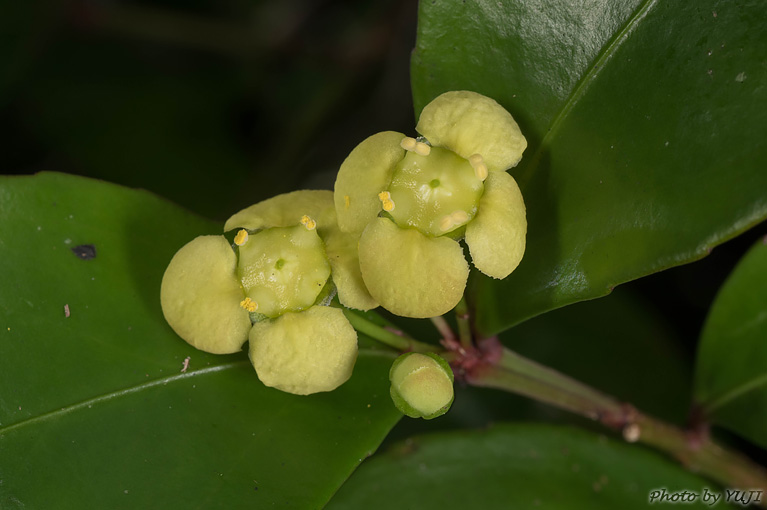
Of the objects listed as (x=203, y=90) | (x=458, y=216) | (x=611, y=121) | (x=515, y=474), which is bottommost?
(x=203, y=90)

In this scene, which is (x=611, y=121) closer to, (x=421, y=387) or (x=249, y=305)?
(x=421, y=387)

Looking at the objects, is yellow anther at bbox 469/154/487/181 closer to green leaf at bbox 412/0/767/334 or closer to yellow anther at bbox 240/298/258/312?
green leaf at bbox 412/0/767/334

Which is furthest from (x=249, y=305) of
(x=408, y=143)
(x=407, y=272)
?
(x=408, y=143)

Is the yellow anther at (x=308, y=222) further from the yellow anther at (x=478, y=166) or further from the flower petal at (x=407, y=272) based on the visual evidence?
the yellow anther at (x=478, y=166)

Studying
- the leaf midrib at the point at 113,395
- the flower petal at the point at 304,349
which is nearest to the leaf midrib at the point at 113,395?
the leaf midrib at the point at 113,395

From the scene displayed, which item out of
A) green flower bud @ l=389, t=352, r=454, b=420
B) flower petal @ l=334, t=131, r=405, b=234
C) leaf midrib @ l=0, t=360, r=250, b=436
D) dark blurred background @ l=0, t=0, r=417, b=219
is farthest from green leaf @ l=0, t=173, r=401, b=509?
dark blurred background @ l=0, t=0, r=417, b=219

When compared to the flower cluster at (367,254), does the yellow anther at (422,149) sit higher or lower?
higher

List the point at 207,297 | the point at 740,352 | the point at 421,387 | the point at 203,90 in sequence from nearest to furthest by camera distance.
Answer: the point at 421,387 → the point at 207,297 → the point at 740,352 → the point at 203,90
